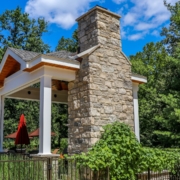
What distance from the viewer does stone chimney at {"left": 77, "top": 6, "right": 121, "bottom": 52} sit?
7371 millimetres

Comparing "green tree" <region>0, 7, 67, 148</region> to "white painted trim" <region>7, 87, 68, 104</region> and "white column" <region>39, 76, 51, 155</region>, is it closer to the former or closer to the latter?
"white painted trim" <region>7, 87, 68, 104</region>

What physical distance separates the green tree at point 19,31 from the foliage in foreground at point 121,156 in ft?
58.0

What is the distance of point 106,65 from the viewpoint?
24.0ft

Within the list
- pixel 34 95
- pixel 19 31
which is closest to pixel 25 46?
pixel 19 31

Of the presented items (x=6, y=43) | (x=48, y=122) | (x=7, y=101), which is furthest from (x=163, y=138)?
(x=6, y=43)

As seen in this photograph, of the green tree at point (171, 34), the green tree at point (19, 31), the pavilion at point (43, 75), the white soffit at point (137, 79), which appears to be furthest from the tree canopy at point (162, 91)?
the green tree at point (19, 31)

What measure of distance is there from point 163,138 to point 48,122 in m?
7.68

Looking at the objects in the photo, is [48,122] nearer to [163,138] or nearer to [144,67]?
[163,138]

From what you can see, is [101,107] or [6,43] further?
[6,43]

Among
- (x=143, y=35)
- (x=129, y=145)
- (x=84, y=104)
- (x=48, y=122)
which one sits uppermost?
(x=143, y=35)

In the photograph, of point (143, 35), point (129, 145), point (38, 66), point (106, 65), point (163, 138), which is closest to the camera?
point (129, 145)

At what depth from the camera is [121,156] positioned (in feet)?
19.7

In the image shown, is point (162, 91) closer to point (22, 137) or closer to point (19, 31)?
point (22, 137)

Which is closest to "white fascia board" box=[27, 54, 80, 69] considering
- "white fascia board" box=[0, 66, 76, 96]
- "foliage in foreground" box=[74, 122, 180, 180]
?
"white fascia board" box=[0, 66, 76, 96]
